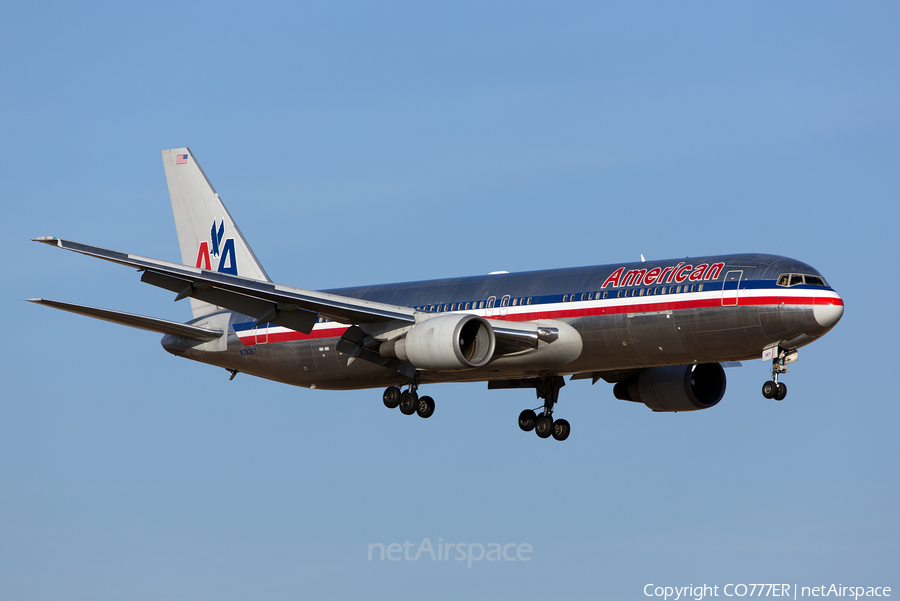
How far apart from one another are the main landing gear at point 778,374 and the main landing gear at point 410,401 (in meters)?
12.0

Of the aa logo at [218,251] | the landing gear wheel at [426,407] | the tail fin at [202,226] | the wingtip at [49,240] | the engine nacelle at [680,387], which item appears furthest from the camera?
the aa logo at [218,251]

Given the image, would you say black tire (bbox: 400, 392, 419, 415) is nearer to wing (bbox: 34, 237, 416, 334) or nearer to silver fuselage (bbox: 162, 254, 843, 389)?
silver fuselage (bbox: 162, 254, 843, 389)

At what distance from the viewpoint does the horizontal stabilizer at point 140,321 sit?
40.2 meters

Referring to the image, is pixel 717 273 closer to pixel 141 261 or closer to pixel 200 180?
pixel 141 261

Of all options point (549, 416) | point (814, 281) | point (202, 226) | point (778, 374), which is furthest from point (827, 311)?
point (202, 226)

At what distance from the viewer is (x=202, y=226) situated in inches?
2060

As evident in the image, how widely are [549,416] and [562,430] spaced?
74cm

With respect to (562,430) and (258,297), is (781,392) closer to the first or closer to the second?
(562,430)

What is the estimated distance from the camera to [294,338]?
46000 mm

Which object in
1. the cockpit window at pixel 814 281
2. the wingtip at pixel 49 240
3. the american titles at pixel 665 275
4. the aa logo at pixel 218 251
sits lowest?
the wingtip at pixel 49 240

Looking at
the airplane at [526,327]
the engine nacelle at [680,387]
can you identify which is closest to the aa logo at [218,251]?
the airplane at [526,327]

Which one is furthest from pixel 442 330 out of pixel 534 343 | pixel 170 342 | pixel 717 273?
pixel 170 342

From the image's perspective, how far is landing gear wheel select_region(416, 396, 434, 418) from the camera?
1708 inches

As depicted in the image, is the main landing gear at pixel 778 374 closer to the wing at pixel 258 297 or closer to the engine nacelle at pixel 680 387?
the engine nacelle at pixel 680 387
